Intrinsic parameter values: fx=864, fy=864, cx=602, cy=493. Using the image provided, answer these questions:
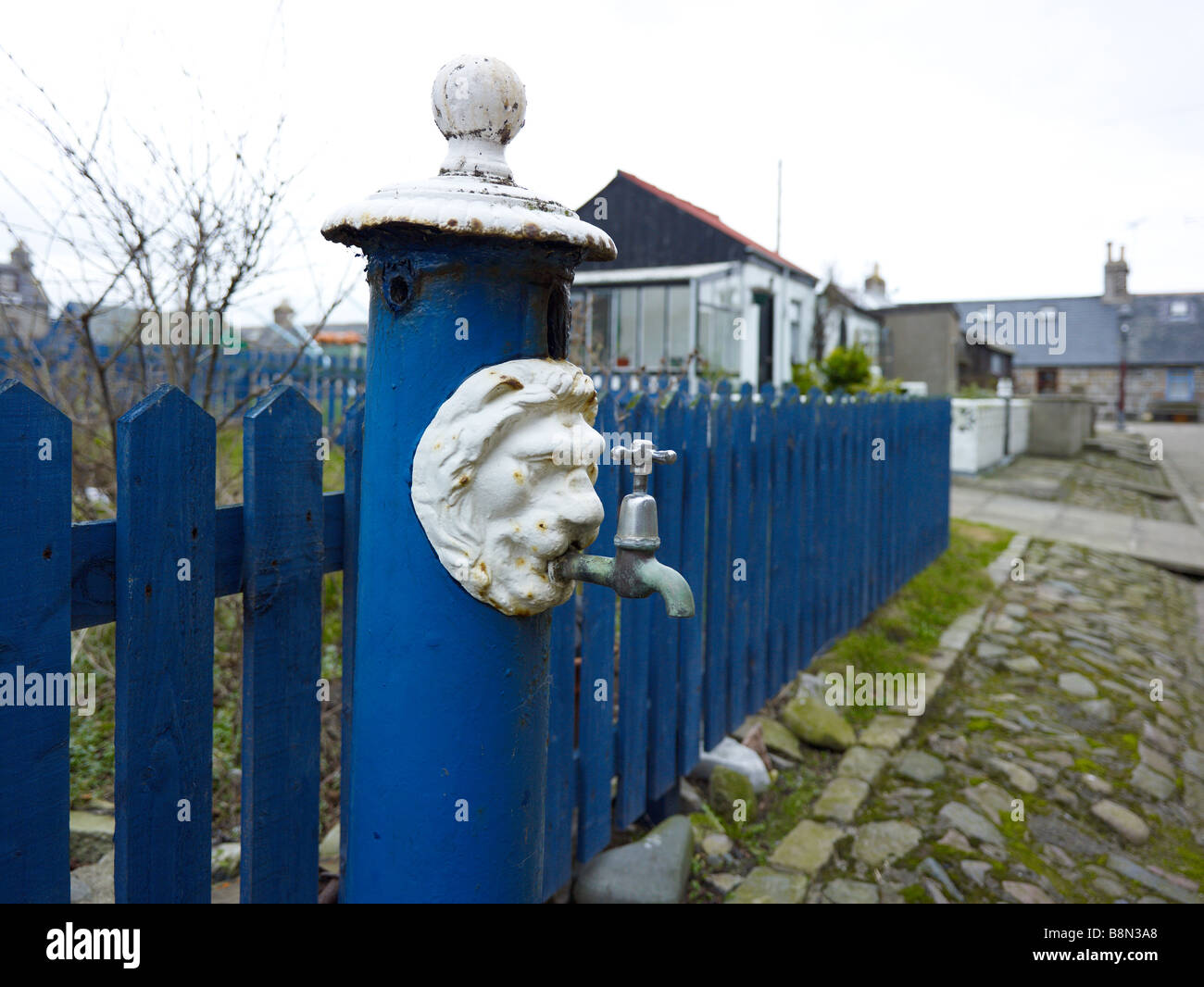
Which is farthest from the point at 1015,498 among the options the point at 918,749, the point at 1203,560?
the point at 918,749

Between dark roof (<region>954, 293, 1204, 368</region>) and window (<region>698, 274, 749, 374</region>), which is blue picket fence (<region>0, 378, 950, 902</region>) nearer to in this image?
window (<region>698, 274, 749, 374</region>)

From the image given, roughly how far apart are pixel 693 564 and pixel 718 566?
0.86 feet

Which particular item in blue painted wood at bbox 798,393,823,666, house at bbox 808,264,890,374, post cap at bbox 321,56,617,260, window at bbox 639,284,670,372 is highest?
house at bbox 808,264,890,374

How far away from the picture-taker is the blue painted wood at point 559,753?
7.39ft

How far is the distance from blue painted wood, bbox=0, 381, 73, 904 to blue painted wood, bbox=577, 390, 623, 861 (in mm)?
1377

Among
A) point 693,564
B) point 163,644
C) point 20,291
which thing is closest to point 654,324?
point 693,564

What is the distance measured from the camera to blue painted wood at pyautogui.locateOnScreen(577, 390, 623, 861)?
2420 millimetres

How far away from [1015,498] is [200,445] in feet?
38.8

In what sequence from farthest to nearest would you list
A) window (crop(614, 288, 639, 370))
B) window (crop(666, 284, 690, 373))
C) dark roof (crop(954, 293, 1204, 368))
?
dark roof (crop(954, 293, 1204, 368))
window (crop(614, 288, 639, 370))
window (crop(666, 284, 690, 373))

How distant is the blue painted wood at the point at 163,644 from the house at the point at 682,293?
12.4 metres

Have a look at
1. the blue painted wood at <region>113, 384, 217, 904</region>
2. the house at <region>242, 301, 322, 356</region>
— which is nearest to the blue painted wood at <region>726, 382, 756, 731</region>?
the house at <region>242, 301, 322, 356</region>

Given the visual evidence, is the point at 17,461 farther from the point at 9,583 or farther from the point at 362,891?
the point at 362,891

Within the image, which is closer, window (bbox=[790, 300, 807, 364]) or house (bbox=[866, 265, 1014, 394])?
window (bbox=[790, 300, 807, 364])

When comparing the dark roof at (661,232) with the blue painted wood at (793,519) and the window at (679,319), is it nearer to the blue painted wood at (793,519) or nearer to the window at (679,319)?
the window at (679,319)
